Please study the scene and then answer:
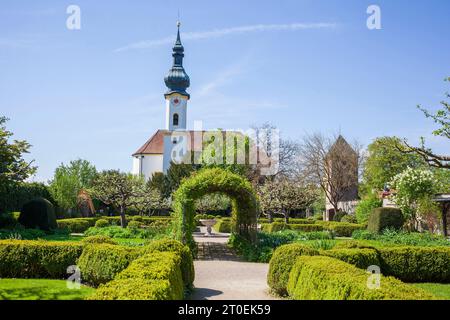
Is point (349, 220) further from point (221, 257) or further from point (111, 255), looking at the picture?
point (111, 255)

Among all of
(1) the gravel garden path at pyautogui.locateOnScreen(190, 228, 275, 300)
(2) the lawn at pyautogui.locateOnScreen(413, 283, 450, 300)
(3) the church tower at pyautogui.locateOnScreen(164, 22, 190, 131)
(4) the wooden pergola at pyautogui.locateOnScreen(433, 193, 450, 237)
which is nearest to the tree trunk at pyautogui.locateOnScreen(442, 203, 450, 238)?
(4) the wooden pergola at pyautogui.locateOnScreen(433, 193, 450, 237)

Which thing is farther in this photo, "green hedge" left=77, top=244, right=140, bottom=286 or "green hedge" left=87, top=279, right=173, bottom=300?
"green hedge" left=77, top=244, right=140, bottom=286

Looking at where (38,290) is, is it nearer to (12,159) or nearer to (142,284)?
(142,284)

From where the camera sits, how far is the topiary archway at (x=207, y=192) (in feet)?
52.3

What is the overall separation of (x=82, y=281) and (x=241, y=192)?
7.75 metres

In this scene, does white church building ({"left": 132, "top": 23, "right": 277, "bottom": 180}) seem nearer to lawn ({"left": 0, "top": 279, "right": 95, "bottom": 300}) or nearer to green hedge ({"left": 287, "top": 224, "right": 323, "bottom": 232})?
green hedge ({"left": 287, "top": 224, "right": 323, "bottom": 232})

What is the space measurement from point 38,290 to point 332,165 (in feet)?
125

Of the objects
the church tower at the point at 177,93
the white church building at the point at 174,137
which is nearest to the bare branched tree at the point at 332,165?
the white church building at the point at 174,137

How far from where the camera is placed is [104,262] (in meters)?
10.5

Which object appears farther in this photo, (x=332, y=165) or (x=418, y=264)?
(x=332, y=165)

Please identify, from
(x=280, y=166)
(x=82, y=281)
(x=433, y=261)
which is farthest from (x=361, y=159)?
(x=82, y=281)

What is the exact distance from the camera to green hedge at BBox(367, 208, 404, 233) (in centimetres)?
2480

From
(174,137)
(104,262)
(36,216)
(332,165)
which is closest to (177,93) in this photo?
(174,137)

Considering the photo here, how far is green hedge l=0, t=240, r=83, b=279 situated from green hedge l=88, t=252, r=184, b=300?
4.59m
